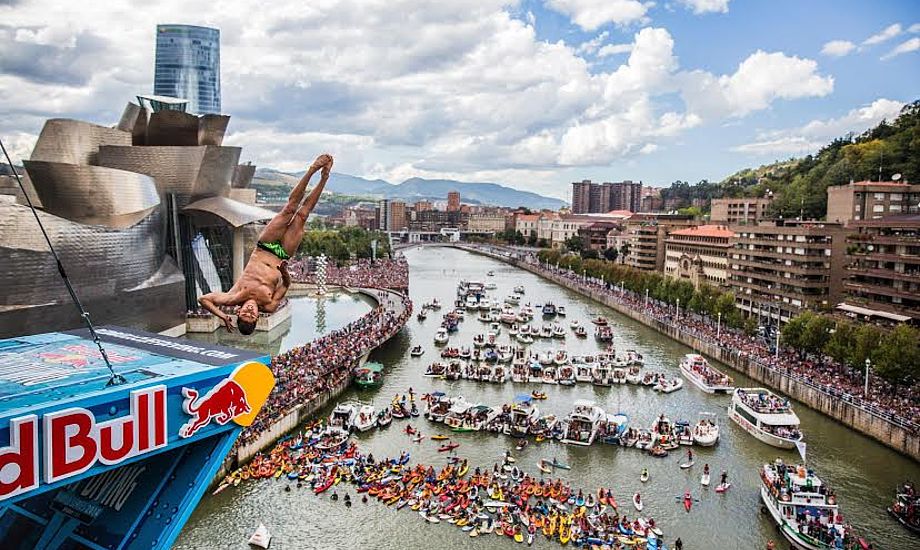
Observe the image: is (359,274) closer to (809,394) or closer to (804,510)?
(809,394)

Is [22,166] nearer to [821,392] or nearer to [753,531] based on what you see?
[753,531]

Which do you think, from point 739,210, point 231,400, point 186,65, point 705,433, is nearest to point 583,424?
point 705,433

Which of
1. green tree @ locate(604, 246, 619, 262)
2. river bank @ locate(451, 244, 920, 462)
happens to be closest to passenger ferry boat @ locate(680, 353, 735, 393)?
river bank @ locate(451, 244, 920, 462)

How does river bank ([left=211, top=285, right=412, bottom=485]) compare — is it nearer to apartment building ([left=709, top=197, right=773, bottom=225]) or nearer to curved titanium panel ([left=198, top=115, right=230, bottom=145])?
curved titanium panel ([left=198, top=115, right=230, bottom=145])

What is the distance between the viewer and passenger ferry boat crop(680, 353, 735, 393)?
111ft

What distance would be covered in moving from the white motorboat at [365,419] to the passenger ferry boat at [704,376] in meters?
16.9

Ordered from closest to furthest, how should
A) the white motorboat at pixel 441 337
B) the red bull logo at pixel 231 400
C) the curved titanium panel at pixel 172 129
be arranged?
the red bull logo at pixel 231 400 < the curved titanium panel at pixel 172 129 < the white motorboat at pixel 441 337

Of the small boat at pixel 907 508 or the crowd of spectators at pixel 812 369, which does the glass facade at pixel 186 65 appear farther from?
the small boat at pixel 907 508

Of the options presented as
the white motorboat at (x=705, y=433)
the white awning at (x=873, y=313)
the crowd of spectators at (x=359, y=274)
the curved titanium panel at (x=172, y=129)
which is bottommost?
the white motorboat at (x=705, y=433)

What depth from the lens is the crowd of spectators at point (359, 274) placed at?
234 feet

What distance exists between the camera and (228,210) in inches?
1693

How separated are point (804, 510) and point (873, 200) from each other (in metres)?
43.5

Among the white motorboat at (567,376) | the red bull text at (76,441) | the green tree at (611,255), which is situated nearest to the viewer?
the red bull text at (76,441)

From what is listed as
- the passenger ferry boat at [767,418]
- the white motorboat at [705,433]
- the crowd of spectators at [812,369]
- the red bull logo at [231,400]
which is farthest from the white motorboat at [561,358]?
the red bull logo at [231,400]
